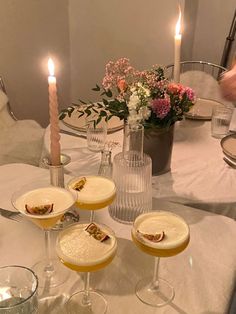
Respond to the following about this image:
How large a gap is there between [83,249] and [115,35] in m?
2.34

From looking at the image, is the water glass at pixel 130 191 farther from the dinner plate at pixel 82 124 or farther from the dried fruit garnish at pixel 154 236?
the dinner plate at pixel 82 124

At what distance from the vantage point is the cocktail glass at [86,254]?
0.78 m

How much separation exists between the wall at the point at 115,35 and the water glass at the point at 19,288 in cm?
218

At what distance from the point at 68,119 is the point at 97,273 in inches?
37.8

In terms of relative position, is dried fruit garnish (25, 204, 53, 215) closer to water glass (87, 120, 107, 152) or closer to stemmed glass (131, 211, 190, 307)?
stemmed glass (131, 211, 190, 307)

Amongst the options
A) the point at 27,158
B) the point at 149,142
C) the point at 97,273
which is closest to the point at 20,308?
the point at 97,273

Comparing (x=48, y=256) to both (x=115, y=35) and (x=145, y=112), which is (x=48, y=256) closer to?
(x=145, y=112)

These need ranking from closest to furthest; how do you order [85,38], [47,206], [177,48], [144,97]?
[47,206], [144,97], [177,48], [85,38]

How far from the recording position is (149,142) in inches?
52.6

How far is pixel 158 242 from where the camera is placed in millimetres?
824

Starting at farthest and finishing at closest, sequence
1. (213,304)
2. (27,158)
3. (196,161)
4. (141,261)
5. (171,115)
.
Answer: (27,158) < (196,161) < (171,115) < (141,261) < (213,304)

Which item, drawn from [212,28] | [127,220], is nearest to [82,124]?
[127,220]

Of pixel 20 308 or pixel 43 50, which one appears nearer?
pixel 20 308

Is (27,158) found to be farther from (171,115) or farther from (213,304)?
(213,304)
